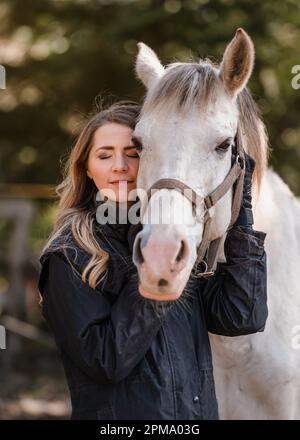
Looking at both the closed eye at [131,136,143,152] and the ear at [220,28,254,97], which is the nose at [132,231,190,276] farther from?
the ear at [220,28,254,97]

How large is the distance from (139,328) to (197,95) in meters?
0.81

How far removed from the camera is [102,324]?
2146 mm

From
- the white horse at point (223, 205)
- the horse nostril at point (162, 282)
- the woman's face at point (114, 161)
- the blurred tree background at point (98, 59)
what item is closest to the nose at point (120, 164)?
the woman's face at point (114, 161)

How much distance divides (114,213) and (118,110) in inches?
16.8

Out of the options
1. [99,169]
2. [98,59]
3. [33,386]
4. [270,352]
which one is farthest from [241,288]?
[33,386]

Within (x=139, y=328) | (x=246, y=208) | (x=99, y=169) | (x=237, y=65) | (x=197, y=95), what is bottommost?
(x=139, y=328)

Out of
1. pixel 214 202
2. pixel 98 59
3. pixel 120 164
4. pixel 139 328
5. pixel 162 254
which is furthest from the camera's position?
pixel 98 59

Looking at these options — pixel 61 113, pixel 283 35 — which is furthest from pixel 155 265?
pixel 61 113

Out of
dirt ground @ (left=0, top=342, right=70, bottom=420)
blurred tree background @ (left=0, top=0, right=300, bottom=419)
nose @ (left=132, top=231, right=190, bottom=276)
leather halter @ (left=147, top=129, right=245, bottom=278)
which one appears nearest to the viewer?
nose @ (left=132, top=231, right=190, bottom=276)

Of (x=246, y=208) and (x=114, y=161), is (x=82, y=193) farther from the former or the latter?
(x=246, y=208)

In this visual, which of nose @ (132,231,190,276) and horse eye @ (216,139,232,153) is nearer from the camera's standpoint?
nose @ (132,231,190,276)

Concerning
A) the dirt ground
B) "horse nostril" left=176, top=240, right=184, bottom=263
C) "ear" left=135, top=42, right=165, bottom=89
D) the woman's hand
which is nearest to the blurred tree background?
the dirt ground

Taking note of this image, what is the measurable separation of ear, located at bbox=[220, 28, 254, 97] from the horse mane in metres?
0.03

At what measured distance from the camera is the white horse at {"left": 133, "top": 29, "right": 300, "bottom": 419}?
2020 millimetres
